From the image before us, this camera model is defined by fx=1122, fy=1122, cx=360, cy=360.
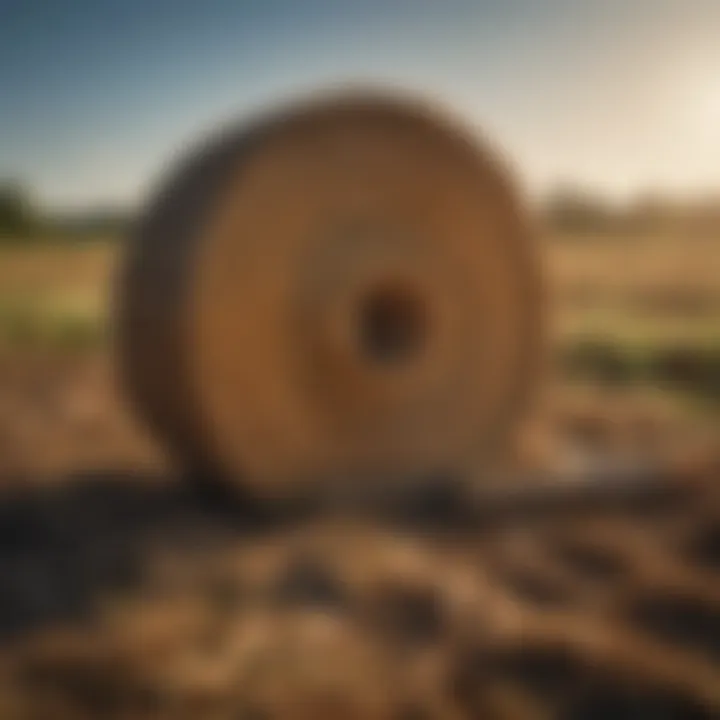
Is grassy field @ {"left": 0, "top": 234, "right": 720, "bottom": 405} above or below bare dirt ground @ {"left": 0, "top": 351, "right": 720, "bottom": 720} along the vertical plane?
above

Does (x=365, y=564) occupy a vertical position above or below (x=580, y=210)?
below

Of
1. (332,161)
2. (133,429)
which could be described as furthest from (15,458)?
(332,161)

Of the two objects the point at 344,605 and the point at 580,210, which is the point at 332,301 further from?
the point at 344,605

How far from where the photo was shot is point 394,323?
1.75 metres

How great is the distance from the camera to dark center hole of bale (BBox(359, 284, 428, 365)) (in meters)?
1.69

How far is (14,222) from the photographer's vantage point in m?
1.52

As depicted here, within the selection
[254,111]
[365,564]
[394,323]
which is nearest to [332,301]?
[394,323]

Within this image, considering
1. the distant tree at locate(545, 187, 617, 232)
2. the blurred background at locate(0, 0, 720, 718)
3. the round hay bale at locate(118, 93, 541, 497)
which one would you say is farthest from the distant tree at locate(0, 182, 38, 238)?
the distant tree at locate(545, 187, 617, 232)

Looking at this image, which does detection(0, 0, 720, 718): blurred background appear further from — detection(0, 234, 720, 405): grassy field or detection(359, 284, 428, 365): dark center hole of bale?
detection(359, 284, 428, 365): dark center hole of bale

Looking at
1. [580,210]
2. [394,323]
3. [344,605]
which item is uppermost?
[580,210]

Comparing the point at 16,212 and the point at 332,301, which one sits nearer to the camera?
the point at 16,212

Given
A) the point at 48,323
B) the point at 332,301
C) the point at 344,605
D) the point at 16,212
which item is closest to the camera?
the point at 344,605

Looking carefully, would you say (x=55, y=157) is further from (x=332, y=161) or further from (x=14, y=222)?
(x=332, y=161)

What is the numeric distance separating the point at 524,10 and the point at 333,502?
724 mm
